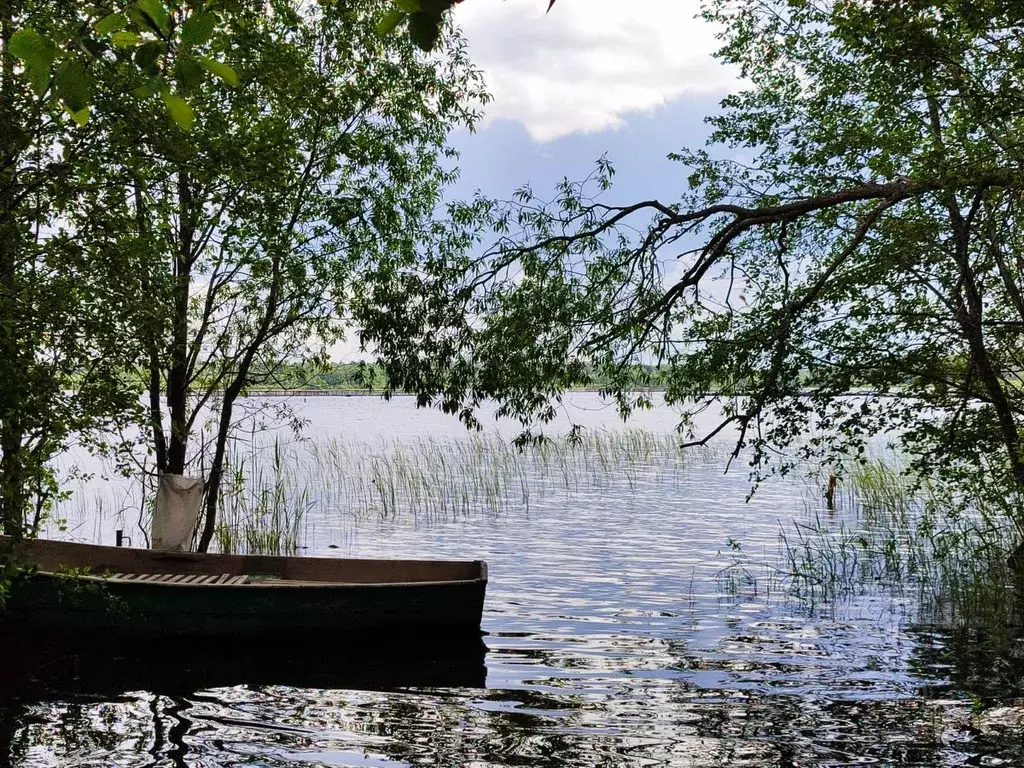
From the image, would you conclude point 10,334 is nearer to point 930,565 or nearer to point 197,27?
point 197,27

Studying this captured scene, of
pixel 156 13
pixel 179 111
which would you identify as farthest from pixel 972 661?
pixel 156 13

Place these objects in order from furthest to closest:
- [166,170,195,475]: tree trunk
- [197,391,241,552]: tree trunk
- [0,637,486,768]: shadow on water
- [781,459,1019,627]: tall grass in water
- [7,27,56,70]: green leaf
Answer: [197,391,241,552]: tree trunk → [781,459,1019,627]: tall grass in water → [166,170,195,475]: tree trunk → [0,637,486,768]: shadow on water → [7,27,56,70]: green leaf

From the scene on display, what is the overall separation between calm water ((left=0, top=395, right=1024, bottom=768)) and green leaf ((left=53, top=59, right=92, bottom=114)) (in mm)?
5237

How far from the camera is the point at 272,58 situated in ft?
34.3

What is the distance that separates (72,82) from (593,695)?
738 centimetres

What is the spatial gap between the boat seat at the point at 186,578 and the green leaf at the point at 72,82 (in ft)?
26.9

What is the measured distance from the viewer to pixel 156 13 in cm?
194

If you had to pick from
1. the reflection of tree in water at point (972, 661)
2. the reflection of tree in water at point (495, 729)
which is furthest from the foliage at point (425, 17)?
the reflection of tree in water at point (972, 661)

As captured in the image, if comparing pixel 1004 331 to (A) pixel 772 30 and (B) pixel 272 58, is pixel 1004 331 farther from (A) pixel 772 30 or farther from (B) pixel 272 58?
(B) pixel 272 58

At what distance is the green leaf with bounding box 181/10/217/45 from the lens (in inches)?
74.5

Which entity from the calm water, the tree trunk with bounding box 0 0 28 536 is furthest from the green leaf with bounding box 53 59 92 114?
the calm water

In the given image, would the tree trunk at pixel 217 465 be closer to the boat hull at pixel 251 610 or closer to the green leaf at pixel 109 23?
the boat hull at pixel 251 610

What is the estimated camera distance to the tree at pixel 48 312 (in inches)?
254

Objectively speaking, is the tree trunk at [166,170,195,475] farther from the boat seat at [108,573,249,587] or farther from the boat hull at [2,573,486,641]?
the boat hull at [2,573,486,641]
